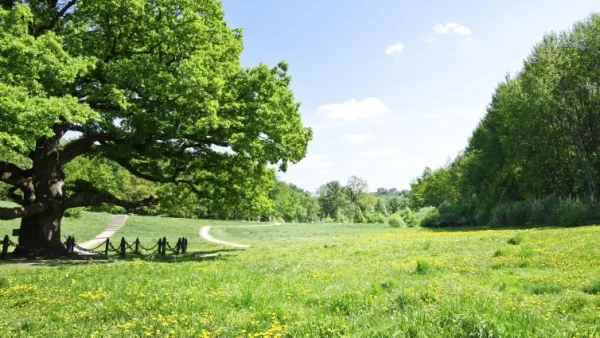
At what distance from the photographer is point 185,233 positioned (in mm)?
58969

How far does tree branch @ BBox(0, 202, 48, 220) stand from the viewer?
20830 mm

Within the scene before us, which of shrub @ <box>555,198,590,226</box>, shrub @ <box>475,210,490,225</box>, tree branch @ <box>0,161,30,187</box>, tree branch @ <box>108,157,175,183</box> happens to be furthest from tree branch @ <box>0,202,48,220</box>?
shrub @ <box>475,210,490,225</box>

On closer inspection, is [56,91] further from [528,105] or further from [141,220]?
[141,220]

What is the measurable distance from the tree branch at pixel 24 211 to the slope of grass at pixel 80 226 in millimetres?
24950

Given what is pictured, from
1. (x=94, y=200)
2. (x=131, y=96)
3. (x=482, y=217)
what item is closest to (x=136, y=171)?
(x=94, y=200)

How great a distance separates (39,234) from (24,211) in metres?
2.48

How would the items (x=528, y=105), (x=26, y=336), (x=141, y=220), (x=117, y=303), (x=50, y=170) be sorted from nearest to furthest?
(x=26, y=336)
(x=117, y=303)
(x=50, y=170)
(x=528, y=105)
(x=141, y=220)

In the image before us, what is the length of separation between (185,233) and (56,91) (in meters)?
42.8

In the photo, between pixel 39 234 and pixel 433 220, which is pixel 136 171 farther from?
pixel 433 220

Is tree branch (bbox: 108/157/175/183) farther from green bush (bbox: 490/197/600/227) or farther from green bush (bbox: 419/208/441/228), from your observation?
green bush (bbox: 419/208/441/228)

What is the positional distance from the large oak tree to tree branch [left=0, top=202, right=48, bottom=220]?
52mm

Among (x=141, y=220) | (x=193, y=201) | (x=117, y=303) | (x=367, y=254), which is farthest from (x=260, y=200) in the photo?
(x=141, y=220)

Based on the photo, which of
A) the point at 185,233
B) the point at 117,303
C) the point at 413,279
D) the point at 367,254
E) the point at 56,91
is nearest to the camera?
the point at 117,303

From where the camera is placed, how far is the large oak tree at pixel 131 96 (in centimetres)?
1677
